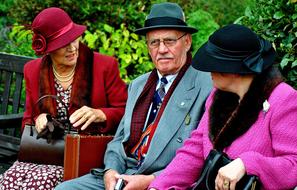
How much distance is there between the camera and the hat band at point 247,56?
3.81m

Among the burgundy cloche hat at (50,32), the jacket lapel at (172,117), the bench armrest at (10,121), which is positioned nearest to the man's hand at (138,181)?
the jacket lapel at (172,117)

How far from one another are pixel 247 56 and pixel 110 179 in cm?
135

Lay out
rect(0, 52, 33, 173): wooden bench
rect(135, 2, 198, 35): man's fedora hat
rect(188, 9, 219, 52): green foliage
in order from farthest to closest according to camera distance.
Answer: rect(188, 9, 219, 52): green foliage < rect(0, 52, 33, 173): wooden bench < rect(135, 2, 198, 35): man's fedora hat

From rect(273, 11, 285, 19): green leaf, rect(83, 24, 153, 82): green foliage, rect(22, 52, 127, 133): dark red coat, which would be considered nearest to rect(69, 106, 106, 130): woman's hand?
rect(22, 52, 127, 133): dark red coat

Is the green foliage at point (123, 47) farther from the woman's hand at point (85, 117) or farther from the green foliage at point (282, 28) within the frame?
the green foliage at point (282, 28)

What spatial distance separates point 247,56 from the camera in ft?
12.6

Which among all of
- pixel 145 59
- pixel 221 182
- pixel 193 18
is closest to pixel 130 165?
pixel 221 182

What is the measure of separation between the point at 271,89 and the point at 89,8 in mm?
3652

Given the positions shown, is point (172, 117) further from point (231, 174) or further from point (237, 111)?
point (231, 174)

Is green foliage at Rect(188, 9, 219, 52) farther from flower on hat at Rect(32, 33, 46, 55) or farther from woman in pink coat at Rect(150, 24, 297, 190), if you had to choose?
woman in pink coat at Rect(150, 24, 297, 190)

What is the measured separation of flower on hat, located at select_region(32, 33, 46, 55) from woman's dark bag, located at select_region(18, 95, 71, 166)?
0.35 m

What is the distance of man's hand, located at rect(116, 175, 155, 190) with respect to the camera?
4484 millimetres

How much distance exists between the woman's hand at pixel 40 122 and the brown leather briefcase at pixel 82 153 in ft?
1.23

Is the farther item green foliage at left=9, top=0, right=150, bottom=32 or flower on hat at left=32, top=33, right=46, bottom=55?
green foliage at left=9, top=0, right=150, bottom=32
